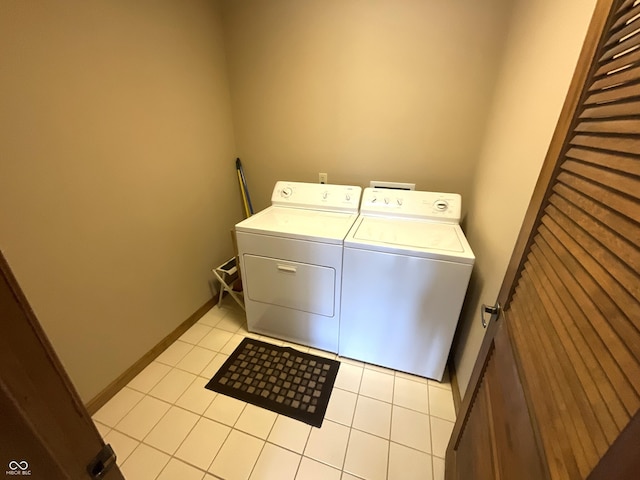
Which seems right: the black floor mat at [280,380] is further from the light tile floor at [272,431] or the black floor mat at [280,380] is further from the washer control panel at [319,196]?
the washer control panel at [319,196]

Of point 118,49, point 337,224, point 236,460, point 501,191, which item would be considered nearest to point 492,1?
point 501,191

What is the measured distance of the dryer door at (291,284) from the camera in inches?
66.0

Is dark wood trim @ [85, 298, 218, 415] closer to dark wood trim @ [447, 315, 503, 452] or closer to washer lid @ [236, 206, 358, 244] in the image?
washer lid @ [236, 206, 358, 244]

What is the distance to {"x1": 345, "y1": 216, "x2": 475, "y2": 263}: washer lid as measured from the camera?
142cm

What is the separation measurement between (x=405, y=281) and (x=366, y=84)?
1372mm

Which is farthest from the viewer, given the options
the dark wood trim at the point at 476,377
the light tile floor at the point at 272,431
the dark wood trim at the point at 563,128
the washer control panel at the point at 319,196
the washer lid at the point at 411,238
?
the washer control panel at the point at 319,196

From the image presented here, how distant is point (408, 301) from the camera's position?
154 centimetres

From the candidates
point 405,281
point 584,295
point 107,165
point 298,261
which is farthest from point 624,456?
point 107,165

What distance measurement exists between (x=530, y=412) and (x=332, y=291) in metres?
1.15

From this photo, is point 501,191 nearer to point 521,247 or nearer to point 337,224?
point 521,247

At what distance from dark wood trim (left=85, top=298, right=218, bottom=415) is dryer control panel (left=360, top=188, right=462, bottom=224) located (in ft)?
5.01

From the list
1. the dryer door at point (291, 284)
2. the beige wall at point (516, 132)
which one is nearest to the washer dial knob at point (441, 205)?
the beige wall at point (516, 132)

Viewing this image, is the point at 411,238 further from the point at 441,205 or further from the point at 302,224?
the point at 302,224

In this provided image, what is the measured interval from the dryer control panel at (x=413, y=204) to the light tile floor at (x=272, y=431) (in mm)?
1040
